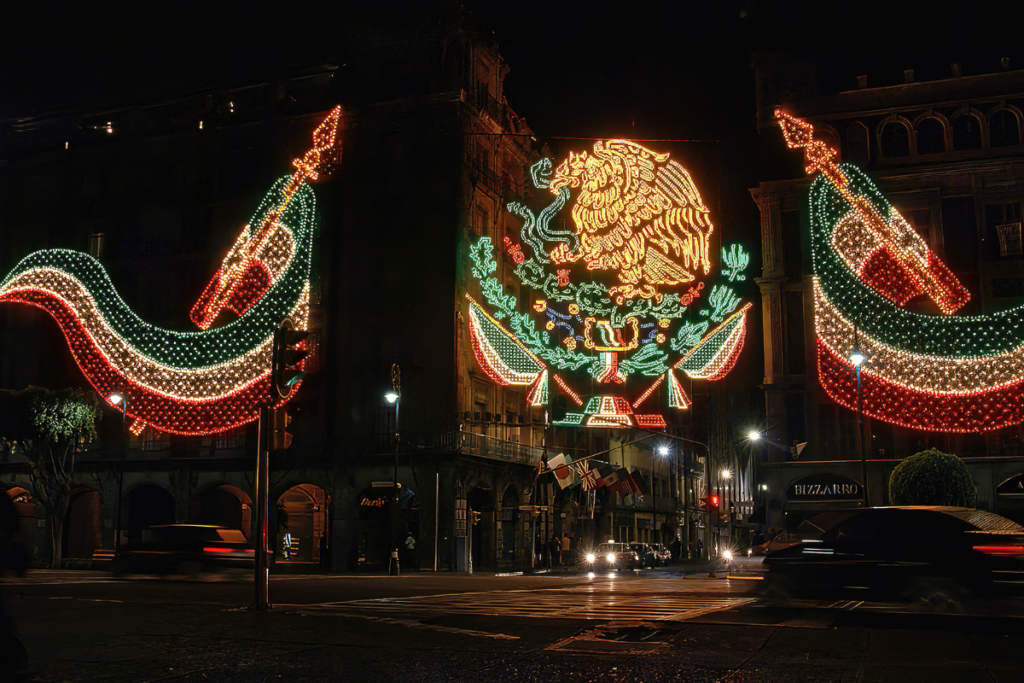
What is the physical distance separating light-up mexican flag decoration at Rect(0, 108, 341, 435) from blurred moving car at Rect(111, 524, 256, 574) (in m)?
18.2

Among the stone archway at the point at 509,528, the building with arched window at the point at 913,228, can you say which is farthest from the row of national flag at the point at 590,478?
the building with arched window at the point at 913,228

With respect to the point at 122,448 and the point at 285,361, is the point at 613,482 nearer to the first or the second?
the point at 122,448

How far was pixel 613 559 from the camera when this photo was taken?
151 ft

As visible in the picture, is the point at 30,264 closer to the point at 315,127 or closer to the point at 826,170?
the point at 315,127

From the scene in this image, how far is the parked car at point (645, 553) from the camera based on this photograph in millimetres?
48906

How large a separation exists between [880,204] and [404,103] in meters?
22.2

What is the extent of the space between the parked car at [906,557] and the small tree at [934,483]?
22377mm

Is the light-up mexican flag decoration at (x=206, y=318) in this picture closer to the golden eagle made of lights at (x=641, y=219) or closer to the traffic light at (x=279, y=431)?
the golden eagle made of lights at (x=641, y=219)

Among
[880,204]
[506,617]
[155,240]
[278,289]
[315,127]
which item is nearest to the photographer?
[506,617]

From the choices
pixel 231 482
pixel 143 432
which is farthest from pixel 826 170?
pixel 143 432

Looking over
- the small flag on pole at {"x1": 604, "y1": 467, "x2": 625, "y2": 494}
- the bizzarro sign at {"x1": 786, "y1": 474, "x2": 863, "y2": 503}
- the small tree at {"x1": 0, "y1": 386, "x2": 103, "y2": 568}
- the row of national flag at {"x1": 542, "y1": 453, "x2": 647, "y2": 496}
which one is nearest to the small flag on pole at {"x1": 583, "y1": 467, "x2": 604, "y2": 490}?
the row of national flag at {"x1": 542, "y1": 453, "x2": 647, "y2": 496}

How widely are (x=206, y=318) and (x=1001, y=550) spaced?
3918cm

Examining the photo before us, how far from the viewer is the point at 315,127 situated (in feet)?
154

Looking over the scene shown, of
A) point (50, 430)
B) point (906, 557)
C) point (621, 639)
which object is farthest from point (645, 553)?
point (621, 639)
